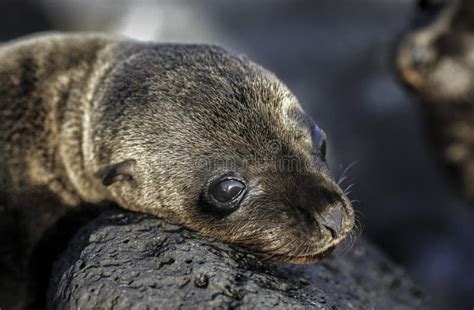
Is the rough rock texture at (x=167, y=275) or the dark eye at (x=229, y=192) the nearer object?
the rough rock texture at (x=167, y=275)

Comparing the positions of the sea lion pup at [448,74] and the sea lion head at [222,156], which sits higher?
the sea lion head at [222,156]

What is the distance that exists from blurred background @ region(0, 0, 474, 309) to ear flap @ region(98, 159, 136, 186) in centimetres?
398

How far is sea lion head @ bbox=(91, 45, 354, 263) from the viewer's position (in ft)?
13.0

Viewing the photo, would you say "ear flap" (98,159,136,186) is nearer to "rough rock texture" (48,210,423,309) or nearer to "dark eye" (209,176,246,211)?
"rough rock texture" (48,210,423,309)

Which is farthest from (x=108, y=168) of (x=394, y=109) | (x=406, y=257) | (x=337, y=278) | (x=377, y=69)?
(x=377, y=69)

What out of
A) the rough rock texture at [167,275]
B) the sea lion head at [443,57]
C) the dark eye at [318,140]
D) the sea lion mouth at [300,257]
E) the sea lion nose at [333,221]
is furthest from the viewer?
the sea lion head at [443,57]

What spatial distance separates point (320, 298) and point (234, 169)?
3.02 feet

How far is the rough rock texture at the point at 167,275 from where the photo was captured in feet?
11.5

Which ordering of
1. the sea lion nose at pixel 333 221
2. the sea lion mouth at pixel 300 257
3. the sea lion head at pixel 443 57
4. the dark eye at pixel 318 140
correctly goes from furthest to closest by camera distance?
1. the sea lion head at pixel 443 57
2. the dark eye at pixel 318 140
3. the sea lion mouth at pixel 300 257
4. the sea lion nose at pixel 333 221

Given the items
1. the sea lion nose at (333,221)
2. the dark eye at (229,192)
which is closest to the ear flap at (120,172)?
the dark eye at (229,192)

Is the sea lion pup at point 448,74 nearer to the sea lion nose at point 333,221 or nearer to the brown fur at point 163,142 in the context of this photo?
the brown fur at point 163,142

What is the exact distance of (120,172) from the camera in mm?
4398

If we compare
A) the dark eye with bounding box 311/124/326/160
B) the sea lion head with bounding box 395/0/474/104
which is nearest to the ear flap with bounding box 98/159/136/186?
the dark eye with bounding box 311/124/326/160

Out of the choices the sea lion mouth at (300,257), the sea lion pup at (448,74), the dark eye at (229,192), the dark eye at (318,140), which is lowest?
the sea lion pup at (448,74)
